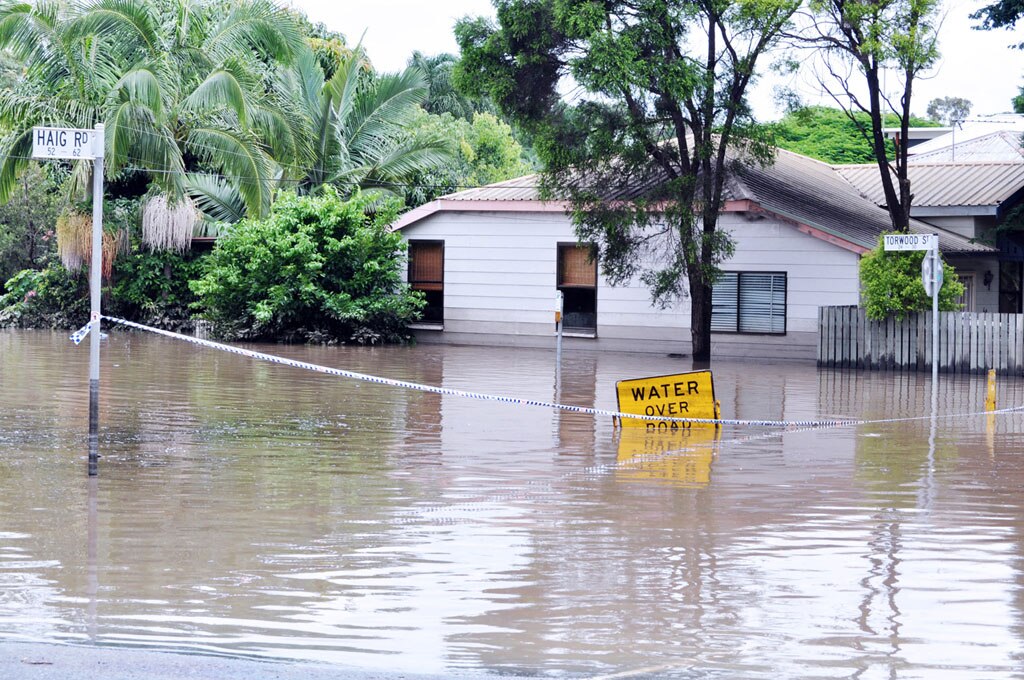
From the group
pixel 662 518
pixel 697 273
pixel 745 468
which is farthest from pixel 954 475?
pixel 697 273

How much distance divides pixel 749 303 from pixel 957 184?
27.3 ft

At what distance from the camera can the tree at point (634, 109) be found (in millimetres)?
26594

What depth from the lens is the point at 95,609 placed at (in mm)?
7336

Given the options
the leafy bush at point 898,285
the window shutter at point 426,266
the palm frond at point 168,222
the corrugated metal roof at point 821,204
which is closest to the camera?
the leafy bush at point 898,285

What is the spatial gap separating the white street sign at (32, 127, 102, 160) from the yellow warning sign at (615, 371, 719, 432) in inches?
277

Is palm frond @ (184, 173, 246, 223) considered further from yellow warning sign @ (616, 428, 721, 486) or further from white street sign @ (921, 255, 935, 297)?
yellow warning sign @ (616, 428, 721, 486)

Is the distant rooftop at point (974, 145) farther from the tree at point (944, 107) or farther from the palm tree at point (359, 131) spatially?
the tree at point (944, 107)

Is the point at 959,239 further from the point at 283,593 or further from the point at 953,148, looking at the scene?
the point at 283,593

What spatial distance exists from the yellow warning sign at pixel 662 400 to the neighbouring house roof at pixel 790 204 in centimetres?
1224

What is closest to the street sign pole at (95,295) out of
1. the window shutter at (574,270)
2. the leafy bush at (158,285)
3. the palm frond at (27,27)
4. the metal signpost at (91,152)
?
the metal signpost at (91,152)

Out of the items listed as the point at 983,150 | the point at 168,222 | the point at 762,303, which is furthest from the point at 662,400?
the point at 983,150

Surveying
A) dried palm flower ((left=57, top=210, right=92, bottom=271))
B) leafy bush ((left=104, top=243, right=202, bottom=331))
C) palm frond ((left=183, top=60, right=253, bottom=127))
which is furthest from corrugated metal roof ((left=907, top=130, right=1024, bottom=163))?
dried palm flower ((left=57, top=210, right=92, bottom=271))

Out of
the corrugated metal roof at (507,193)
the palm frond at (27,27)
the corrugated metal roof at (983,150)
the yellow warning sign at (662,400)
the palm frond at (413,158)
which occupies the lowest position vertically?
the yellow warning sign at (662,400)

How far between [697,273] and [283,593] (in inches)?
835
